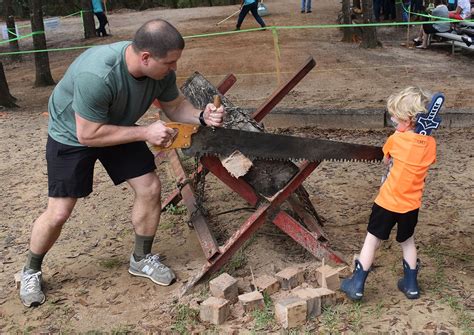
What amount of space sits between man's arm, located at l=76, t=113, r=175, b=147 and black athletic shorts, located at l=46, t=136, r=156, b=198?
25 centimetres

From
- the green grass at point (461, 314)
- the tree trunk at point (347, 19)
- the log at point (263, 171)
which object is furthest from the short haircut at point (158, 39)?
the tree trunk at point (347, 19)

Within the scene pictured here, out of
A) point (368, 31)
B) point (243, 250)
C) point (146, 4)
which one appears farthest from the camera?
point (146, 4)

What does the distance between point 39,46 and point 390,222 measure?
30.5 feet

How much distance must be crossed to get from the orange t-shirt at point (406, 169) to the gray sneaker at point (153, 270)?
56.4 inches

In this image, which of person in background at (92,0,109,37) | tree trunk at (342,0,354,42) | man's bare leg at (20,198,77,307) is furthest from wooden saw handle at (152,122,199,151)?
person in background at (92,0,109,37)

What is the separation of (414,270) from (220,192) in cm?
222

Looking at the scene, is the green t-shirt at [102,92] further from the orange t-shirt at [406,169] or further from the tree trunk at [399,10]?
the tree trunk at [399,10]

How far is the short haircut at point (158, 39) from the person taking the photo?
2863 millimetres

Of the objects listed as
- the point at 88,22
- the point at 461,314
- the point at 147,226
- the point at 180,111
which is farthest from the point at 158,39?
the point at 88,22

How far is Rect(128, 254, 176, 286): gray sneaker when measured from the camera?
3531mm

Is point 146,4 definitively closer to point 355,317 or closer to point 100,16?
point 100,16

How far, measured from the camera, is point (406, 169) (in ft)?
9.65

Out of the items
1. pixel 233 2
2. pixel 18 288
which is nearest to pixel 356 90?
pixel 18 288

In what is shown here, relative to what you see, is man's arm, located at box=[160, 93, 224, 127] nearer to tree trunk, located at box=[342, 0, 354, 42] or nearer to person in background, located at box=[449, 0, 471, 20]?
person in background, located at box=[449, 0, 471, 20]
